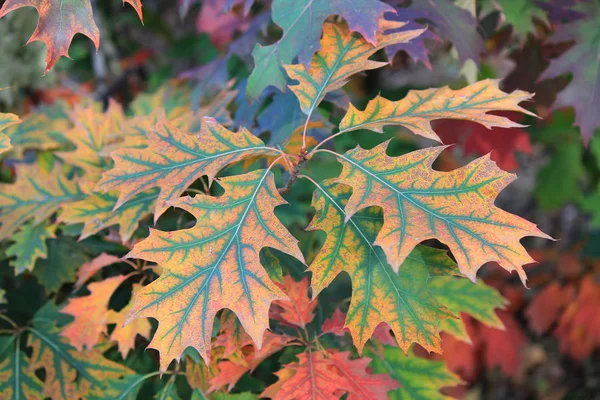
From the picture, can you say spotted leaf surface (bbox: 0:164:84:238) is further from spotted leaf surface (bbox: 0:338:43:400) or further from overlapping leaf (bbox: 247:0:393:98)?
overlapping leaf (bbox: 247:0:393:98)

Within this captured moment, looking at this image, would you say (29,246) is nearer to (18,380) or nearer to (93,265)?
(93,265)

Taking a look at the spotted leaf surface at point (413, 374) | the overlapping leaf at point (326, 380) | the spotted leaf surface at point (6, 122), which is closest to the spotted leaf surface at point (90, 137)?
the spotted leaf surface at point (6, 122)

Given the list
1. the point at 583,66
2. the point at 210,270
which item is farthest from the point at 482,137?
the point at 210,270

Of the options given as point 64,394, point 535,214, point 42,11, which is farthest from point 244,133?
point 535,214

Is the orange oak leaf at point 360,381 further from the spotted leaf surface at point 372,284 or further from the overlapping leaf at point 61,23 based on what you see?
the overlapping leaf at point 61,23

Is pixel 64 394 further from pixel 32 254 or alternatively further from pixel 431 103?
pixel 431 103
